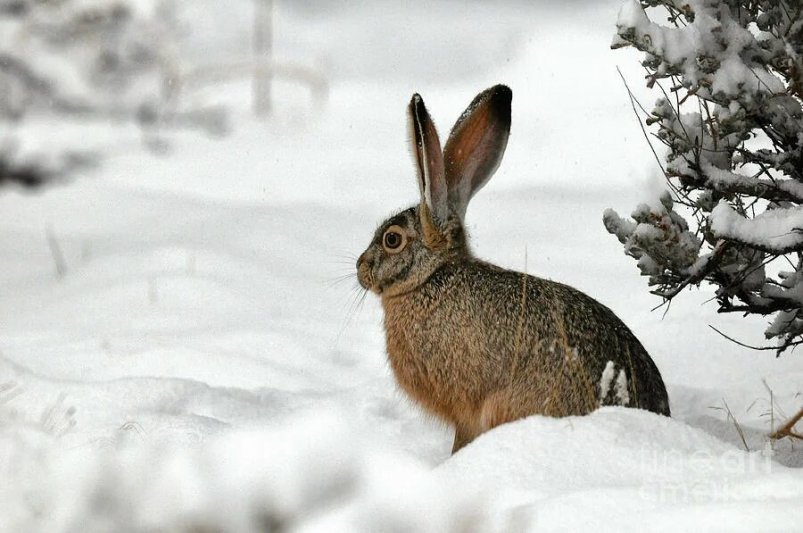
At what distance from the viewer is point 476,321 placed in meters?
4.01

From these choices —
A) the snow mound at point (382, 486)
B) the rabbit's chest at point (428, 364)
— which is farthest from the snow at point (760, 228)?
the rabbit's chest at point (428, 364)

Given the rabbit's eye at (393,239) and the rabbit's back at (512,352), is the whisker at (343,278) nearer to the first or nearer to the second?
the rabbit's eye at (393,239)

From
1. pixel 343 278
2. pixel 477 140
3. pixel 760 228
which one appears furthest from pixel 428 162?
pixel 760 228

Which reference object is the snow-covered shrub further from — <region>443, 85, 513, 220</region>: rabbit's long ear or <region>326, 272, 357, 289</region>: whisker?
<region>326, 272, 357, 289</region>: whisker

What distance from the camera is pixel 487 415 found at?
3.92 meters

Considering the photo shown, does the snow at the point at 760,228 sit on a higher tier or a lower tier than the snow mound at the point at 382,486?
higher

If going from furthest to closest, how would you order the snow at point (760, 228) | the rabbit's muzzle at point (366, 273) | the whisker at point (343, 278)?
the whisker at point (343, 278), the rabbit's muzzle at point (366, 273), the snow at point (760, 228)

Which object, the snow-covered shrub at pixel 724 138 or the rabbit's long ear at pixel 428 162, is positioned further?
the rabbit's long ear at pixel 428 162

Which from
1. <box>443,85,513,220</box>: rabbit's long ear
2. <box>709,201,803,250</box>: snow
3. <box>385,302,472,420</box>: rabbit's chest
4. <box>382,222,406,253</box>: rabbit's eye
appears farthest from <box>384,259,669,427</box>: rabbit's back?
<box>709,201,803,250</box>: snow

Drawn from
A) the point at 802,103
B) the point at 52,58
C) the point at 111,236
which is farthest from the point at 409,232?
the point at 52,58

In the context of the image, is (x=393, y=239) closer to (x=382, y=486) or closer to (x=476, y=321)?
(x=476, y=321)

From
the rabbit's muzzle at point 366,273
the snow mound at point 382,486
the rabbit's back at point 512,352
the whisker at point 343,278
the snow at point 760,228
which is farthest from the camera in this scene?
the whisker at point 343,278

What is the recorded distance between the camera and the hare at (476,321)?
3830 mm

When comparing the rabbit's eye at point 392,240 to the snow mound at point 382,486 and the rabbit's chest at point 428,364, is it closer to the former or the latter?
the rabbit's chest at point 428,364
